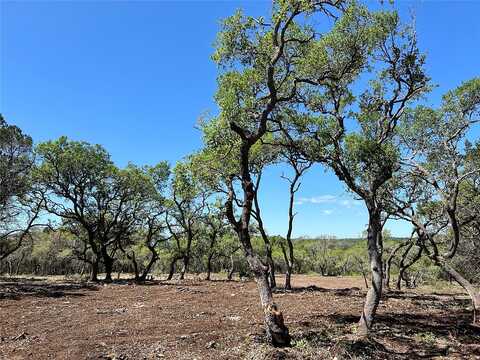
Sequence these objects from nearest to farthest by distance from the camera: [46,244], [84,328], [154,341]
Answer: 1. [154,341]
2. [84,328]
3. [46,244]

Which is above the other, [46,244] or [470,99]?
[470,99]

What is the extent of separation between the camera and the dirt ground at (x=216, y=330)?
8.48 meters

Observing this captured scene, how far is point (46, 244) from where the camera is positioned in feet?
188

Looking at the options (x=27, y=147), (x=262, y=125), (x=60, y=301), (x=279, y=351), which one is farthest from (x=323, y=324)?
(x=27, y=147)

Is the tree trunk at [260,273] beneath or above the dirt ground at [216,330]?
above

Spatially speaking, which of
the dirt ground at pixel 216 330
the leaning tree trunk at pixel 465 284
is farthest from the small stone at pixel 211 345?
the leaning tree trunk at pixel 465 284

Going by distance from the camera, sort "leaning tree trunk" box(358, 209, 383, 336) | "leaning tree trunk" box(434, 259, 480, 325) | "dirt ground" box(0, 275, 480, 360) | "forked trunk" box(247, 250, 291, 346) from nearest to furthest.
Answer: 1. "dirt ground" box(0, 275, 480, 360)
2. "forked trunk" box(247, 250, 291, 346)
3. "leaning tree trunk" box(358, 209, 383, 336)
4. "leaning tree trunk" box(434, 259, 480, 325)

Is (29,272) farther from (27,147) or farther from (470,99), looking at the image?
(470,99)

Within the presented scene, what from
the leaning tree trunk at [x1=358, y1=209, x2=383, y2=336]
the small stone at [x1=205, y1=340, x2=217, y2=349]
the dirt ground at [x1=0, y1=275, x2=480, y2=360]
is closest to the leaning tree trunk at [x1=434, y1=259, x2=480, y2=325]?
the dirt ground at [x1=0, y1=275, x2=480, y2=360]

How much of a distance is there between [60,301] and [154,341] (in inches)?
411

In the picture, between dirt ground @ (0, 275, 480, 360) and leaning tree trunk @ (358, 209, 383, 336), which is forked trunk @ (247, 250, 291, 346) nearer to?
dirt ground @ (0, 275, 480, 360)

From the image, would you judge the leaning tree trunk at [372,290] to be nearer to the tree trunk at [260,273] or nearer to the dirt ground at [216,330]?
the dirt ground at [216,330]

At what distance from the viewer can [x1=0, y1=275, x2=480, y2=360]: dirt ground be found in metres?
8.48

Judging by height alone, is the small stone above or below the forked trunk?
below
